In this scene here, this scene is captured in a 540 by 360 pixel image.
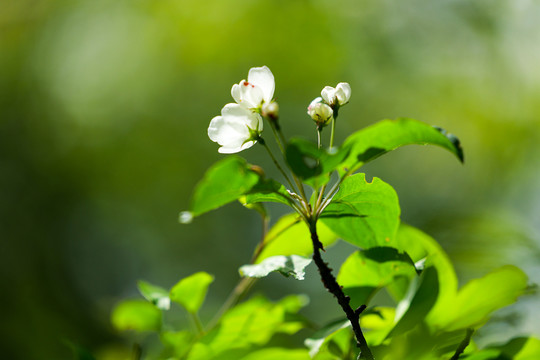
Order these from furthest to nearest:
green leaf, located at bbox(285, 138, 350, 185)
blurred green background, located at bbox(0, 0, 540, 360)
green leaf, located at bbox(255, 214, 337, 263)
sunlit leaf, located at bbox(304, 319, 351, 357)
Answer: blurred green background, located at bbox(0, 0, 540, 360) < green leaf, located at bbox(255, 214, 337, 263) < sunlit leaf, located at bbox(304, 319, 351, 357) < green leaf, located at bbox(285, 138, 350, 185)

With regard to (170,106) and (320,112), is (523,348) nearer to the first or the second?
(320,112)

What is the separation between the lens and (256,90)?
62 centimetres

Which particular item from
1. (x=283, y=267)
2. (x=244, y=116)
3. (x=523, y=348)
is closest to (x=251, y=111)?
(x=244, y=116)

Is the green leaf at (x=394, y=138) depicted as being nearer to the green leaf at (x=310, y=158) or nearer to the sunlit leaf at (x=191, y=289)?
the green leaf at (x=310, y=158)

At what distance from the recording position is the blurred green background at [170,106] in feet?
15.2

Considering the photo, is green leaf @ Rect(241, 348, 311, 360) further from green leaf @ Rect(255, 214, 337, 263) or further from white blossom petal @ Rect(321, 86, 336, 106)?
white blossom petal @ Rect(321, 86, 336, 106)

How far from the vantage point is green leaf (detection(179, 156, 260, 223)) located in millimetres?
434

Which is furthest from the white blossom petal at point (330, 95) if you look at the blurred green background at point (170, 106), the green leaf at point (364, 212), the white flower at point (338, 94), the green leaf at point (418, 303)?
the blurred green background at point (170, 106)

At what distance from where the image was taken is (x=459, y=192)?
4613 millimetres

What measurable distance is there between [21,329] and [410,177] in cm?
396

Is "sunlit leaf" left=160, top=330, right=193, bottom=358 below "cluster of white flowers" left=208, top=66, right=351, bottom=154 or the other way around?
below

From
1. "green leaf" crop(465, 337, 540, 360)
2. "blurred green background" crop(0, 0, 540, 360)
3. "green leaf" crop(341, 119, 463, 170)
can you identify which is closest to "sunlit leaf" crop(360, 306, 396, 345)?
"green leaf" crop(465, 337, 540, 360)

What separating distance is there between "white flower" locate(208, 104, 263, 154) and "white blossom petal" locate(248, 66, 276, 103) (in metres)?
0.04

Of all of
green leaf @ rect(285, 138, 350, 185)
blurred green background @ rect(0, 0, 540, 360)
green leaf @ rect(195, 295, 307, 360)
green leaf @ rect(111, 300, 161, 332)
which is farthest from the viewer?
blurred green background @ rect(0, 0, 540, 360)
